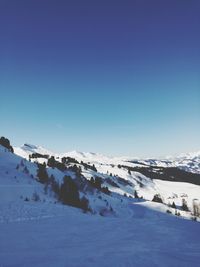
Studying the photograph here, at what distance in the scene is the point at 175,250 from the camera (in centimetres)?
949

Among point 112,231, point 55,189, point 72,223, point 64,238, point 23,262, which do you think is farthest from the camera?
point 55,189

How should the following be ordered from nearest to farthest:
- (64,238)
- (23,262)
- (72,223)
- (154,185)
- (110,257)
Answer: (23,262)
(110,257)
(64,238)
(72,223)
(154,185)

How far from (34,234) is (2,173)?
113 feet

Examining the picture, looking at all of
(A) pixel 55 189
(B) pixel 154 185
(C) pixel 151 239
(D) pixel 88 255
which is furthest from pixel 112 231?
(B) pixel 154 185

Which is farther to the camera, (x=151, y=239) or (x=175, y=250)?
(x=151, y=239)

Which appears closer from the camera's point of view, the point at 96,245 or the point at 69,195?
the point at 96,245

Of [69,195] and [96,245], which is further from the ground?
[69,195]

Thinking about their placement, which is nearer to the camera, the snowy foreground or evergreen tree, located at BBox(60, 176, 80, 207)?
the snowy foreground

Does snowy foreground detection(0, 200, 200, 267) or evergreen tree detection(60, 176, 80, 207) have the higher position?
evergreen tree detection(60, 176, 80, 207)

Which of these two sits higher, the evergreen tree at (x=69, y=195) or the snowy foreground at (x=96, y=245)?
the evergreen tree at (x=69, y=195)

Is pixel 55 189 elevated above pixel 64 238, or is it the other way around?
pixel 55 189

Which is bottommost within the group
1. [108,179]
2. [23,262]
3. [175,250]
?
[23,262]

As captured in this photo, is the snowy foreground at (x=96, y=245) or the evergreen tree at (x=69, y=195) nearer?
the snowy foreground at (x=96, y=245)

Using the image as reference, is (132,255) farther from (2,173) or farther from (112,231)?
(2,173)
